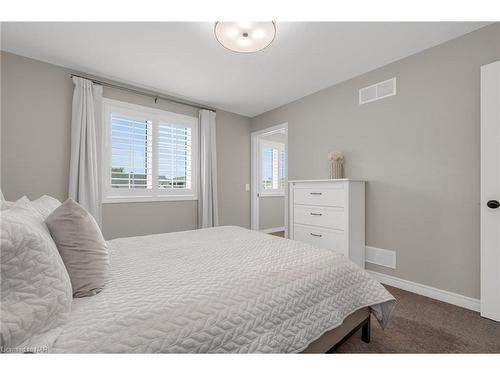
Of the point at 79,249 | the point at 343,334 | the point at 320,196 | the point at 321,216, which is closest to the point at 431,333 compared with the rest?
the point at 343,334

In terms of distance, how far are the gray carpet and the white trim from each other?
1.78 feet

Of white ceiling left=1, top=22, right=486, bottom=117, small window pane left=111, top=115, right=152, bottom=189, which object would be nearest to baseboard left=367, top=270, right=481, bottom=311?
white ceiling left=1, top=22, right=486, bottom=117

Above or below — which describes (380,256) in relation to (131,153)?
below

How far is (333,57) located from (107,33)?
2.31m

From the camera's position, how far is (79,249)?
3.18 ft

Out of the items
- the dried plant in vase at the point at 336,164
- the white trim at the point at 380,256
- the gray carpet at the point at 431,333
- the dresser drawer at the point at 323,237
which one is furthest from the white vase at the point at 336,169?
the gray carpet at the point at 431,333

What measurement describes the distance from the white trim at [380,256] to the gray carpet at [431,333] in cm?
54

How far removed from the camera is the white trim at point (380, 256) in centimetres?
256

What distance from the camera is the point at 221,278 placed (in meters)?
1.04

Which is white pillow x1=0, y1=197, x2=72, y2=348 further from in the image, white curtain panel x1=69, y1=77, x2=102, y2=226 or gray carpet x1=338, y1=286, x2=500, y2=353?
white curtain panel x1=69, y1=77, x2=102, y2=226

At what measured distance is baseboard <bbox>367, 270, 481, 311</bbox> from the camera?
2023 mm

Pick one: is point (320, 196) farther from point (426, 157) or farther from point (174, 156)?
point (174, 156)

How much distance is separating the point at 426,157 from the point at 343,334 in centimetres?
202

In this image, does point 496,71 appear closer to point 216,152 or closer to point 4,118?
point 216,152
